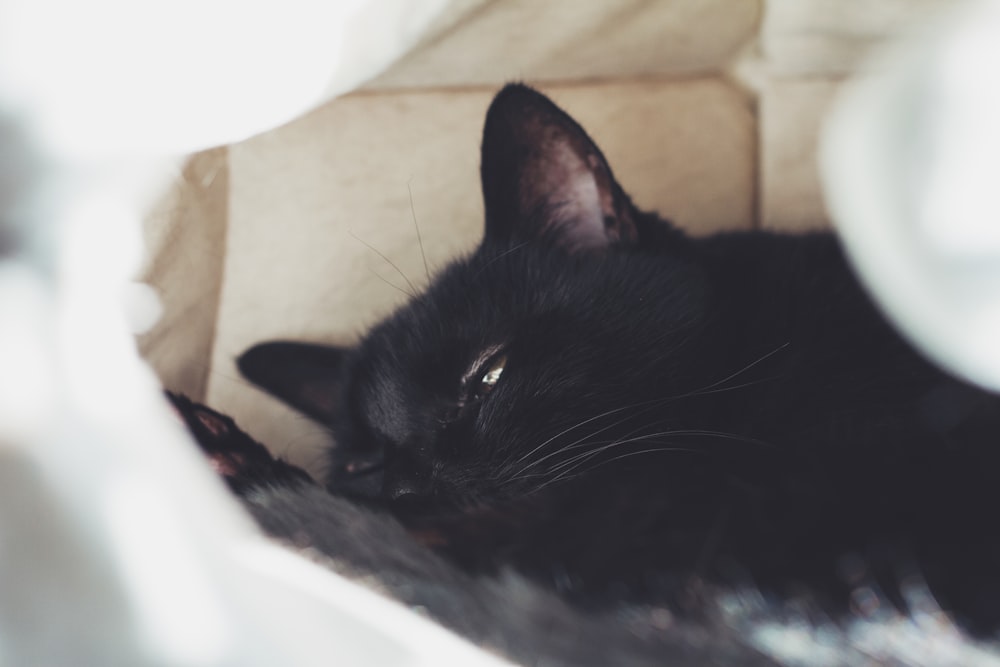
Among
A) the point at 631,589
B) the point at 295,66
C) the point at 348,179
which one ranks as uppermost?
the point at 295,66

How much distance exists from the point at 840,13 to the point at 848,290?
54 centimetres

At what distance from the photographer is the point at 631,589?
0.46 meters

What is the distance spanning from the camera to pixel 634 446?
0.71 m

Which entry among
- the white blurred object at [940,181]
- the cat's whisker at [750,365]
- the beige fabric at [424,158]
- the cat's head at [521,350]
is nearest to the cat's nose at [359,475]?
the cat's head at [521,350]

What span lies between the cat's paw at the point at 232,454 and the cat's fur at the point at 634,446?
5 centimetres

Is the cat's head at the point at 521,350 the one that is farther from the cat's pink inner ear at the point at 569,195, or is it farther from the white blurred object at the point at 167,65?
the white blurred object at the point at 167,65

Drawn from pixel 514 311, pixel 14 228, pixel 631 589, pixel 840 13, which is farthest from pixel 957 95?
pixel 840 13

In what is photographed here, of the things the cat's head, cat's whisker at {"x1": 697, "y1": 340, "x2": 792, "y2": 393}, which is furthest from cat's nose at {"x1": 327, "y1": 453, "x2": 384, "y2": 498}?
cat's whisker at {"x1": 697, "y1": 340, "x2": 792, "y2": 393}

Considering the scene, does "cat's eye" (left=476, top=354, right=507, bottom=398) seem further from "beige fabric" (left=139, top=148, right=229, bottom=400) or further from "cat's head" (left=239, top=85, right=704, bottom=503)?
"beige fabric" (left=139, top=148, right=229, bottom=400)

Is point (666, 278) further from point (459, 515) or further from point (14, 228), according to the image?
point (14, 228)

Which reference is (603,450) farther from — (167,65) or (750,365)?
(167,65)

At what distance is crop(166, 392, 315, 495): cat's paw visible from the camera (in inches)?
26.8

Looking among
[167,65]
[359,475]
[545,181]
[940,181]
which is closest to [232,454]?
[359,475]

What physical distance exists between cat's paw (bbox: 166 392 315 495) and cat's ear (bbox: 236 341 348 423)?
160 millimetres
